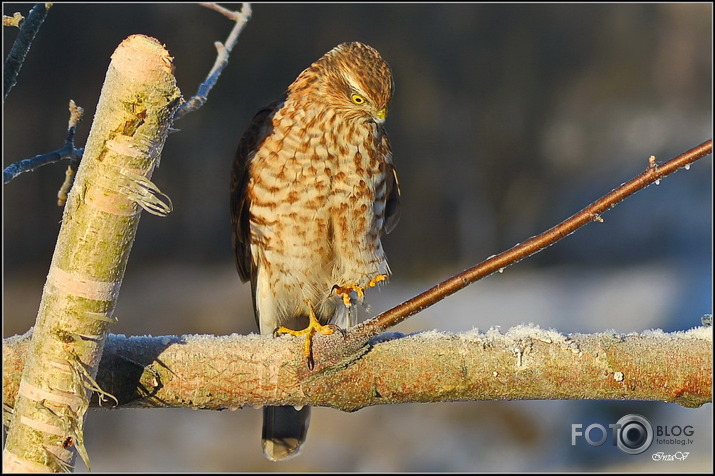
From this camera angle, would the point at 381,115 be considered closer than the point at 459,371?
No

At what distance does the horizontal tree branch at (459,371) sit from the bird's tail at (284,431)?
91cm

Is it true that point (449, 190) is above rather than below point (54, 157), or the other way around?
above

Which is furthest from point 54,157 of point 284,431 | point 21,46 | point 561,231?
point 284,431

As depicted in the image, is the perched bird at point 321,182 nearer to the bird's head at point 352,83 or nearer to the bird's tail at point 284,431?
the bird's head at point 352,83

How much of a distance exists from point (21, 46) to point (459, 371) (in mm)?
1097

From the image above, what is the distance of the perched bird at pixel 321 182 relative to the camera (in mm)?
2271

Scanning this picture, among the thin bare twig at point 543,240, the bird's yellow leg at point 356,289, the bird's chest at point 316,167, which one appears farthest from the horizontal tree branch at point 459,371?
the bird's chest at point 316,167

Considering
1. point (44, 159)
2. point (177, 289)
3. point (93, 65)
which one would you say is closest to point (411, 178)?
point (177, 289)

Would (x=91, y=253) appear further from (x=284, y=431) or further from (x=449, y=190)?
(x=449, y=190)

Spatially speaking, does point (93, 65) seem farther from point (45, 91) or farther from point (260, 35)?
point (260, 35)

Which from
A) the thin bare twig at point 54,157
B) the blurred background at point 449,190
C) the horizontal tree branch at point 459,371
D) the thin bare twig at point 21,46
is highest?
the blurred background at point 449,190

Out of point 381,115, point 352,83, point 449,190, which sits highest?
point 449,190

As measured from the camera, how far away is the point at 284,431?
253 centimetres

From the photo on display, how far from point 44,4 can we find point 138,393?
0.81 m
